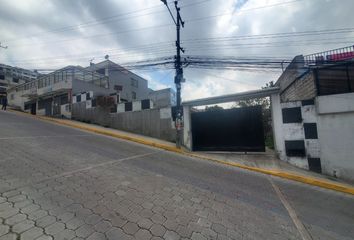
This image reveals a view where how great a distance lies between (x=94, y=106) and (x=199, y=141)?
10.5 meters

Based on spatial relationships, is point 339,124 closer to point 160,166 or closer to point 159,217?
point 160,166

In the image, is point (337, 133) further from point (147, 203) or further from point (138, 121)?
point (138, 121)

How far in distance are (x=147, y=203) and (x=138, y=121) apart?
10205mm

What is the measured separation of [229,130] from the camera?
368 inches

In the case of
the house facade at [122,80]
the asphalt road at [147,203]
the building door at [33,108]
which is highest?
the house facade at [122,80]

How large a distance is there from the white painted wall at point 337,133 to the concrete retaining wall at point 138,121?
23.6ft

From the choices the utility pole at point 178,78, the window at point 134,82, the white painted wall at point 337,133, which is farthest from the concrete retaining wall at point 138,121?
the window at point 134,82

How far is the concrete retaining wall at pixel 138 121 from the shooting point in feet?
39.4

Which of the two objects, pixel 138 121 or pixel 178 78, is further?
pixel 138 121

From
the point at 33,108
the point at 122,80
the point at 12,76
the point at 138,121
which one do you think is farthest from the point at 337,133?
the point at 12,76

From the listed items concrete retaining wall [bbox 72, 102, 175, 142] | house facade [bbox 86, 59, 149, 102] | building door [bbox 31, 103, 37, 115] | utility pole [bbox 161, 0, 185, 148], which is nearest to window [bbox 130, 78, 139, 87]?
house facade [bbox 86, 59, 149, 102]

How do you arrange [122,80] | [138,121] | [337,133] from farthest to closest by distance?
[122,80] < [138,121] < [337,133]

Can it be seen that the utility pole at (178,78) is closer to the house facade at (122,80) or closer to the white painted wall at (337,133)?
the white painted wall at (337,133)

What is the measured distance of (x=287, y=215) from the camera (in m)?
3.72
